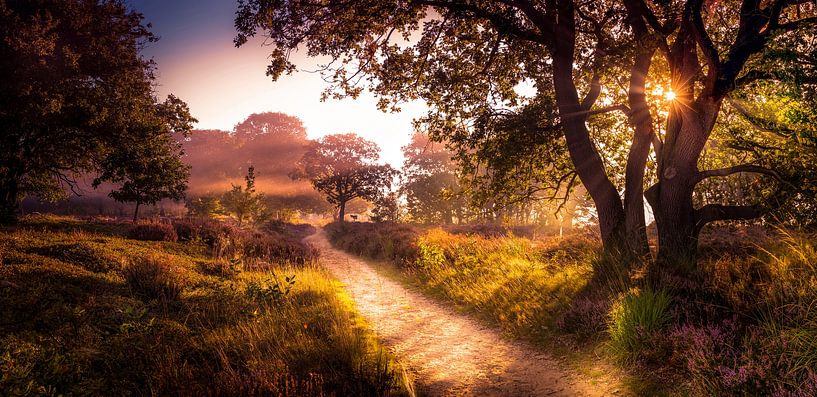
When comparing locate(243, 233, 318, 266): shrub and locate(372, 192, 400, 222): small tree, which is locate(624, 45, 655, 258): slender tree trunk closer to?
locate(243, 233, 318, 266): shrub

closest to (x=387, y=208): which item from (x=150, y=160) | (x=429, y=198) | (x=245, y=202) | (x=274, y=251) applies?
(x=429, y=198)

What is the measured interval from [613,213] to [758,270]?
308cm

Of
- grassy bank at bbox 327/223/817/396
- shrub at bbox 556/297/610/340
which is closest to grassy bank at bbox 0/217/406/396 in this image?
grassy bank at bbox 327/223/817/396

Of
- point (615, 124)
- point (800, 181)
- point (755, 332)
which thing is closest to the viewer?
point (755, 332)

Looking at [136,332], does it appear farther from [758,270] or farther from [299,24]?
[758,270]

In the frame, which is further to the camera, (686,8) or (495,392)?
(686,8)

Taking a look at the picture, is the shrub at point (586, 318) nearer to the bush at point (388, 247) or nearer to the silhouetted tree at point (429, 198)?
the bush at point (388, 247)

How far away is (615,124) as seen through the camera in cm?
977

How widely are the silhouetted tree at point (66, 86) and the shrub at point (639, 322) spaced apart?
1396cm

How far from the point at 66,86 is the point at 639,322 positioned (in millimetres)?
15437

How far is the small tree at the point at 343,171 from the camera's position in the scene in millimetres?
37438

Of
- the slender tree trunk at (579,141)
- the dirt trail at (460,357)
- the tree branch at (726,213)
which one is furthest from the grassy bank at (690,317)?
Result: the slender tree trunk at (579,141)

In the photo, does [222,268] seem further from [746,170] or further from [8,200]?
[746,170]

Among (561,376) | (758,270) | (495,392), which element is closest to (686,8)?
(758,270)
